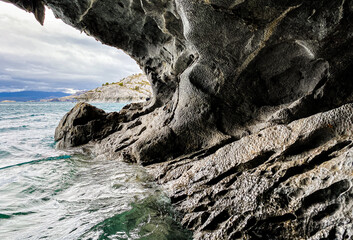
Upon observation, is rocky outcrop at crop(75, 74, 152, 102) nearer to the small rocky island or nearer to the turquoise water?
the small rocky island

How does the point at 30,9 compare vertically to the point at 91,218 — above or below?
above

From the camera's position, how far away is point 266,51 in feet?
21.6

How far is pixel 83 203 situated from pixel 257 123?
5596mm

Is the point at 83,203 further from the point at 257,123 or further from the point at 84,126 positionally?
the point at 84,126

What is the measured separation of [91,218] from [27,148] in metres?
11.6

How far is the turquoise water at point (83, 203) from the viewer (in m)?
4.38

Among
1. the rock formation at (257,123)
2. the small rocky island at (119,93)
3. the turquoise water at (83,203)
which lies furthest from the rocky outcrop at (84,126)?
the small rocky island at (119,93)

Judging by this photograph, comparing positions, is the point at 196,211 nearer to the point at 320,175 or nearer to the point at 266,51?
the point at 320,175

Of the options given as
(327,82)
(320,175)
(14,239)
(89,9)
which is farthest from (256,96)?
(89,9)

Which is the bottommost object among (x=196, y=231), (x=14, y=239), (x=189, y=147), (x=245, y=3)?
(x=14, y=239)

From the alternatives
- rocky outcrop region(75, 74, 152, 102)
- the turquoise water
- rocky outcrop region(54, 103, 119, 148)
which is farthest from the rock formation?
rocky outcrop region(75, 74, 152, 102)

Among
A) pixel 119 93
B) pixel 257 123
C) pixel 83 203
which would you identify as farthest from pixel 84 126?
pixel 119 93

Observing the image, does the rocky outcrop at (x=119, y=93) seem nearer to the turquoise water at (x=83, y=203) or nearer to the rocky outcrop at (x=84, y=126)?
the rocky outcrop at (x=84, y=126)

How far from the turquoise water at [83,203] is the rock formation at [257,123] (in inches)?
23.3
